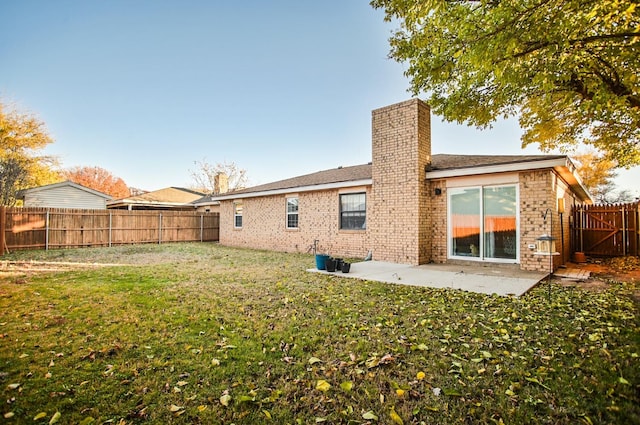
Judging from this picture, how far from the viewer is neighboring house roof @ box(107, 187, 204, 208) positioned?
73.7ft

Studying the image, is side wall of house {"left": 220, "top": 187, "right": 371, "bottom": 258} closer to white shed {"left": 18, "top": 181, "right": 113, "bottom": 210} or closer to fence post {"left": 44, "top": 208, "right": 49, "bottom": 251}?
fence post {"left": 44, "top": 208, "right": 49, "bottom": 251}

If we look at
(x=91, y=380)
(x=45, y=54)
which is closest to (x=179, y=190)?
(x=45, y=54)

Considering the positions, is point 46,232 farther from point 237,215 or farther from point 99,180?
point 99,180

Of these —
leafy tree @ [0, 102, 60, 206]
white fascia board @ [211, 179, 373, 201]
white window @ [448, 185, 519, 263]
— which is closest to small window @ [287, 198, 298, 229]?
white fascia board @ [211, 179, 373, 201]

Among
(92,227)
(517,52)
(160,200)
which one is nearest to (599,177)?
(517,52)

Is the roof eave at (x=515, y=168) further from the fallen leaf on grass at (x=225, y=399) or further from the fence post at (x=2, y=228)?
the fence post at (x=2, y=228)

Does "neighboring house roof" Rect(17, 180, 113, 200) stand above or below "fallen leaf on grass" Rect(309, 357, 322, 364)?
above

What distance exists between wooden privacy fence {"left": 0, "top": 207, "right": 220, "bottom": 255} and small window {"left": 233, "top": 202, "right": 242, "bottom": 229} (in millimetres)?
3776

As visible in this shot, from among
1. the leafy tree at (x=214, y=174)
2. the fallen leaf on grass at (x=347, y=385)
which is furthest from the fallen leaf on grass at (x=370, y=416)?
the leafy tree at (x=214, y=174)

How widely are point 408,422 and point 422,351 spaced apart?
1236mm

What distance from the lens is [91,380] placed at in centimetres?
268

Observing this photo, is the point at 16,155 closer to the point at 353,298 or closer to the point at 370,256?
the point at 370,256

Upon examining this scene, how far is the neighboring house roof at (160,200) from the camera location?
73.7ft

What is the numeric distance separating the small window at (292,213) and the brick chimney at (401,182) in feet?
16.2
